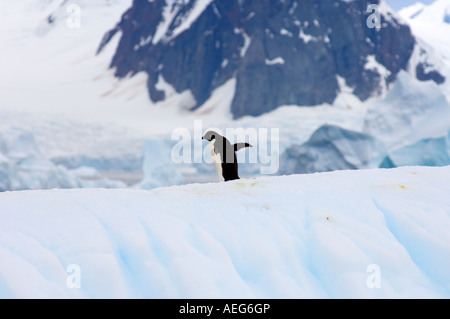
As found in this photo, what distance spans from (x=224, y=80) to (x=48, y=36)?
31420 millimetres

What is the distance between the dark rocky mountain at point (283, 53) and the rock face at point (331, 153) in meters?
41.0

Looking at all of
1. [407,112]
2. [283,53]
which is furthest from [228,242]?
[283,53]

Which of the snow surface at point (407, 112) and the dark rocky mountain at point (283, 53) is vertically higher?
the dark rocky mountain at point (283, 53)

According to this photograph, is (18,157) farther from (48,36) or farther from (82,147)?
(48,36)

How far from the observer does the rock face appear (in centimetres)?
2152

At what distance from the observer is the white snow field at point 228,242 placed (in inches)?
102

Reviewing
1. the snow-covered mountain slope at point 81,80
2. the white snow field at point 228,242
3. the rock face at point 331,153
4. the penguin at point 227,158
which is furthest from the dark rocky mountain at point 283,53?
the white snow field at point 228,242

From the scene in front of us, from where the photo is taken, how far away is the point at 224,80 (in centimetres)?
7100

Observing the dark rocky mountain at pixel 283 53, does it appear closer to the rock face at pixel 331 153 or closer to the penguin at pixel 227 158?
the rock face at pixel 331 153

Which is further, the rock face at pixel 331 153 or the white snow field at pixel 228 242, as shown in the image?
the rock face at pixel 331 153

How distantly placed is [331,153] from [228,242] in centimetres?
1957

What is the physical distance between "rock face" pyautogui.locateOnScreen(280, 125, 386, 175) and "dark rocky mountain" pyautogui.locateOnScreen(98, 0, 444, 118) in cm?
4095

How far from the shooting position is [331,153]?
2195cm

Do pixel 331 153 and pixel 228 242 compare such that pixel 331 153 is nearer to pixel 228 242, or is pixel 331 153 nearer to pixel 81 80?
pixel 228 242
